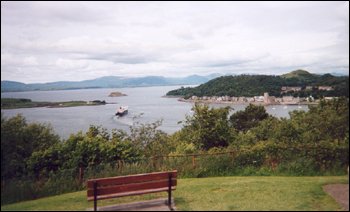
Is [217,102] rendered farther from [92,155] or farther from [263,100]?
[92,155]

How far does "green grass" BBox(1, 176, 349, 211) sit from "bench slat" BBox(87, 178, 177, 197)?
0.54 metres

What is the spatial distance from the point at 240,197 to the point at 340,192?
2.08 metres

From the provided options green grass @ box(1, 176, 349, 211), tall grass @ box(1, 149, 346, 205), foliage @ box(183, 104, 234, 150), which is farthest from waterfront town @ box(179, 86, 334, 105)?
green grass @ box(1, 176, 349, 211)

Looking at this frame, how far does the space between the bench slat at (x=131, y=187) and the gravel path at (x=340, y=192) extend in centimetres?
321

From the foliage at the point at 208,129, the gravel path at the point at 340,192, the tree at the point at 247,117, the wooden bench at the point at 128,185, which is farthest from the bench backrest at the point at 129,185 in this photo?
the tree at the point at 247,117

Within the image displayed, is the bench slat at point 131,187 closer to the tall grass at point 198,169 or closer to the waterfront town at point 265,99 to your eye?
the tall grass at point 198,169

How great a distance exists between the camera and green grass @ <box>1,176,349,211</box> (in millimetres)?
6895

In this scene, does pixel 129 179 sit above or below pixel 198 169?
above

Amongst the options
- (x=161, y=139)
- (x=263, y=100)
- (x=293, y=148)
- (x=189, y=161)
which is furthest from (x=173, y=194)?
(x=263, y=100)

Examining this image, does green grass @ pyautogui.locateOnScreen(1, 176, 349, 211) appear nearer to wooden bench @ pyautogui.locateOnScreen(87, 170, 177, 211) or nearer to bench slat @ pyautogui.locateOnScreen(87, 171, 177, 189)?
wooden bench @ pyautogui.locateOnScreen(87, 170, 177, 211)

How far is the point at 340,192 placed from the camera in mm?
7523

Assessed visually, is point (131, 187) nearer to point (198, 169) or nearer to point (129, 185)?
point (129, 185)

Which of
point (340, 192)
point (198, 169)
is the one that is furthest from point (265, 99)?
point (340, 192)

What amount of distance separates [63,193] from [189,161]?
165 inches
